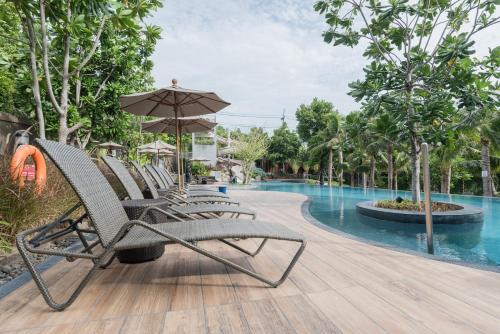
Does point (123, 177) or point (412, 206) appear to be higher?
point (123, 177)

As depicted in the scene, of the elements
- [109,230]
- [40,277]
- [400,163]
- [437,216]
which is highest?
[400,163]

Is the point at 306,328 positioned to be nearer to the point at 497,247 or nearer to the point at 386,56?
the point at 497,247

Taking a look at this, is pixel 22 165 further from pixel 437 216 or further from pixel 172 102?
pixel 437 216

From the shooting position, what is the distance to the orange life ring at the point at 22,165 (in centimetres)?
301

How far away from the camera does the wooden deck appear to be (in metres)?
1.47

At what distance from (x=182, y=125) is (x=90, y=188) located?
21.4ft

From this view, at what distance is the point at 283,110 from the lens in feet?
155

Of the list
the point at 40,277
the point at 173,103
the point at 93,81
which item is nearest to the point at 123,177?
the point at 40,277

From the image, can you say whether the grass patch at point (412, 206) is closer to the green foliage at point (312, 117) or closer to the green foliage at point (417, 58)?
the green foliage at point (417, 58)

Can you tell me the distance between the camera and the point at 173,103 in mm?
5762

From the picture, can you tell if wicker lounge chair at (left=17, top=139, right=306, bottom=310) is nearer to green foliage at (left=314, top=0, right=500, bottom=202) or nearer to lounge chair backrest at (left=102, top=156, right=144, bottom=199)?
lounge chair backrest at (left=102, top=156, right=144, bottom=199)

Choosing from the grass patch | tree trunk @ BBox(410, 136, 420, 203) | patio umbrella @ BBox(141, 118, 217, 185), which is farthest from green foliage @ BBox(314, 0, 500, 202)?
patio umbrella @ BBox(141, 118, 217, 185)

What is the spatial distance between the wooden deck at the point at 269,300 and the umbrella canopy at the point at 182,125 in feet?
18.7

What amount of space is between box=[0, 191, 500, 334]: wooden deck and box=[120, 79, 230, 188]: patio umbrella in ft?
10.9
